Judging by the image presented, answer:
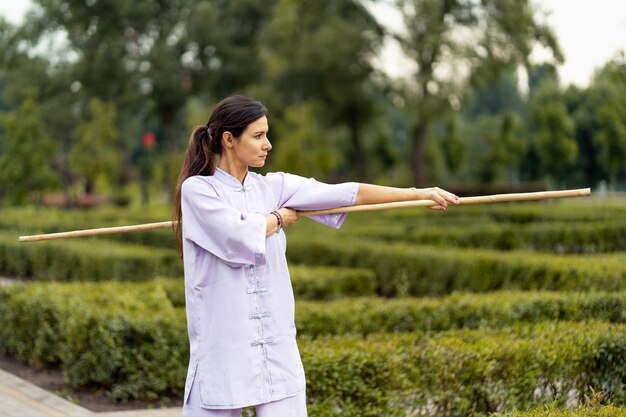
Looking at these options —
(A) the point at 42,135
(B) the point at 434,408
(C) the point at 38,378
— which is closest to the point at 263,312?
(B) the point at 434,408

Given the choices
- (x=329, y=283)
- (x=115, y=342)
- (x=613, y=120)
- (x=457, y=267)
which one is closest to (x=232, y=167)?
(x=115, y=342)

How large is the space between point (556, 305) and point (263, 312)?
163 inches

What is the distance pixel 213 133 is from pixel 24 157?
25305 mm

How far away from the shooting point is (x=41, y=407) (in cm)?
629

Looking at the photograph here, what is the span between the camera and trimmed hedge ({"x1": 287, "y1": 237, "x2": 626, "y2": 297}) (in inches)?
355

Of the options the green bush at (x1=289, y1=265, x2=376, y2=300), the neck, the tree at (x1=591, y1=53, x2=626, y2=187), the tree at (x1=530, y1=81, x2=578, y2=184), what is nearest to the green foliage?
the tree at (x1=530, y1=81, x2=578, y2=184)

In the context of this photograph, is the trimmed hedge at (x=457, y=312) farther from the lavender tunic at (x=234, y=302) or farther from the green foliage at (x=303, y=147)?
the green foliage at (x=303, y=147)

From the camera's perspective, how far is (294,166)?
102ft

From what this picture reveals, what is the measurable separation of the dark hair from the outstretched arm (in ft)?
1.62

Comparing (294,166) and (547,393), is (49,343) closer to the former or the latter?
(547,393)

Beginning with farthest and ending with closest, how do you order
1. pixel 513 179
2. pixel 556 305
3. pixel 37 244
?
pixel 513 179, pixel 37 244, pixel 556 305

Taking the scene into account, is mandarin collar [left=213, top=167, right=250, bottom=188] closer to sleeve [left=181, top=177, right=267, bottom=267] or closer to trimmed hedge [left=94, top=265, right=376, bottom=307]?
sleeve [left=181, top=177, right=267, bottom=267]

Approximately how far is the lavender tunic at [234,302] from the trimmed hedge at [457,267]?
589cm

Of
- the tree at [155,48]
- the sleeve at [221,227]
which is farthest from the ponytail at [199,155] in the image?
the tree at [155,48]
